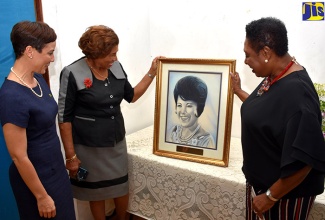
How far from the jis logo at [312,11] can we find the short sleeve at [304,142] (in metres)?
1.01

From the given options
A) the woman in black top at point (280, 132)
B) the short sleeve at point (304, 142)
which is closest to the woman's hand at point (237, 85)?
the woman in black top at point (280, 132)

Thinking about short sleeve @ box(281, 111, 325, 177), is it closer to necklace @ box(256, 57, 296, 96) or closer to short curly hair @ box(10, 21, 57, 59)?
necklace @ box(256, 57, 296, 96)

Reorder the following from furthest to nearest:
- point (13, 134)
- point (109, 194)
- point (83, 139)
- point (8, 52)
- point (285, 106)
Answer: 1. point (109, 194)
2. point (83, 139)
3. point (8, 52)
4. point (13, 134)
5. point (285, 106)

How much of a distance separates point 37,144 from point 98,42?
59cm

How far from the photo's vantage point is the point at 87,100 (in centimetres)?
163

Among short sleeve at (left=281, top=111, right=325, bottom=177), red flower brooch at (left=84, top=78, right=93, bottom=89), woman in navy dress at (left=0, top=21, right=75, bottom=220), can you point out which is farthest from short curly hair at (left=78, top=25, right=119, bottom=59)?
short sleeve at (left=281, top=111, right=325, bottom=177)

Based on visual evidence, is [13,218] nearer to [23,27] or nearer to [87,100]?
[87,100]

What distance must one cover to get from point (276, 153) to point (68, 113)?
1.07 metres

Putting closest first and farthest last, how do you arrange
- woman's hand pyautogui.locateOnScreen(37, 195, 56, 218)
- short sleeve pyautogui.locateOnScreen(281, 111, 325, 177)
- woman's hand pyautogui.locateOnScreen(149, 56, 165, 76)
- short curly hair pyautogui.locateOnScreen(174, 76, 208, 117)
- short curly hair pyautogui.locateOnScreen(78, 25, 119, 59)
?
short sleeve pyautogui.locateOnScreen(281, 111, 325, 177)
woman's hand pyautogui.locateOnScreen(37, 195, 56, 218)
short curly hair pyautogui.locateOnScreen(78, 25, 119, 59)
short curly hair pyautogui.locateOnScreen(174, 76, 208, 117)
woman's hand pyautogui.locateOnScreen(149, 56, 165, 76)

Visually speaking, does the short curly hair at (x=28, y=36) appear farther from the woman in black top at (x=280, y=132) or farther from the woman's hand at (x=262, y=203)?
the woman's hand at (x=262, y=203)

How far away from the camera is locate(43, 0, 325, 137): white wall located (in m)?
1.82

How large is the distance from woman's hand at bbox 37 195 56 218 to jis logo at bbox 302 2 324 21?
1.70 metres

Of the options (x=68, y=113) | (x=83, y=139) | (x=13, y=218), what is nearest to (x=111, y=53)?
(x=68, y=113)

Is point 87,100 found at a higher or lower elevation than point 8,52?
lower
